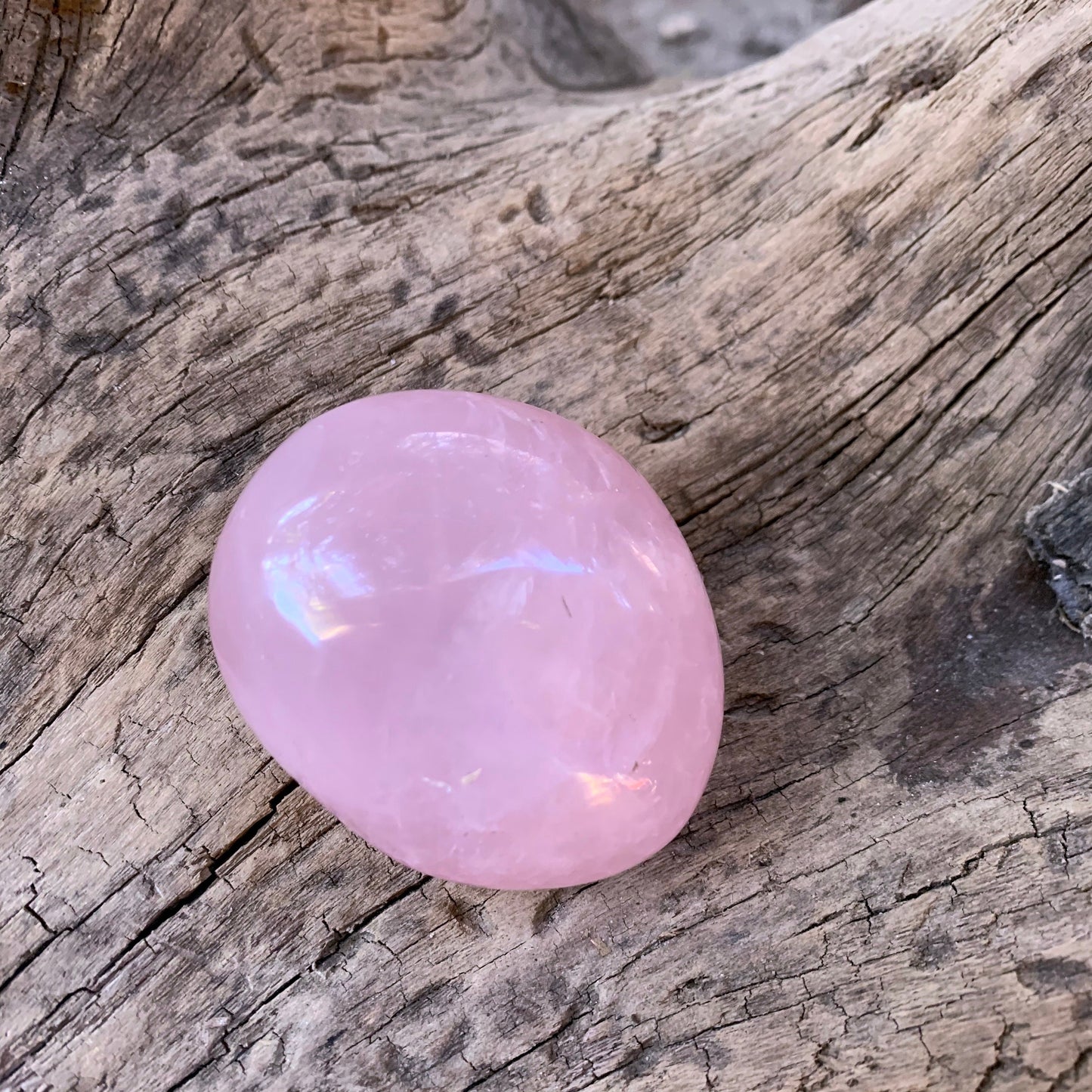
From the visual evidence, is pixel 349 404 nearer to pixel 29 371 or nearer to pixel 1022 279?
pixel 29 371

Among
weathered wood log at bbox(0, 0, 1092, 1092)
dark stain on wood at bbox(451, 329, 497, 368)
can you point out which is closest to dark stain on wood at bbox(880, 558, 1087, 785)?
weathered wood log at bbox(0, 0, 1092, 1092)

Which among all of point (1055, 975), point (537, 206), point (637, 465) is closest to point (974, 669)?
point (1055, 975)

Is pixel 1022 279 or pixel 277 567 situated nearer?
pixel 277 567

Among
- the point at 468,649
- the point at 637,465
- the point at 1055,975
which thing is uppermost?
the point at 468,649

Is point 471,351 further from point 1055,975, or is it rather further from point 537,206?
point 1055,975

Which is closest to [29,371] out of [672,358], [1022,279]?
[672,358]
